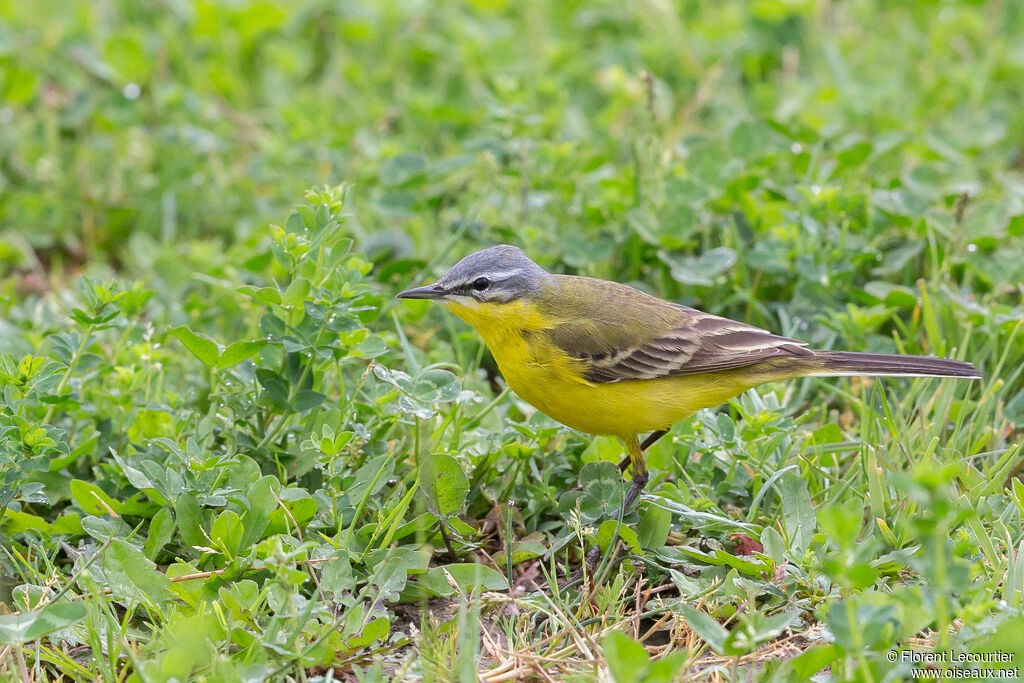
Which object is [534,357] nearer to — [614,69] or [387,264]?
[387,264]

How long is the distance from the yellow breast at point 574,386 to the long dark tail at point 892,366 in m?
0.35

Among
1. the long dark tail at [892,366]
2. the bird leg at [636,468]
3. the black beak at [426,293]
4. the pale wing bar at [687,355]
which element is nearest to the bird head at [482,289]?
the black beak at [426,293]

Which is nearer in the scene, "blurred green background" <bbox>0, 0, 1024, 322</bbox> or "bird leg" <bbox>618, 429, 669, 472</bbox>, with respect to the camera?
"bird leg" <bbox>618, 429, 669, 472</bbox>

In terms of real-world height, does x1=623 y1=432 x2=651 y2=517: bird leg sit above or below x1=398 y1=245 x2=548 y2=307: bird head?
below

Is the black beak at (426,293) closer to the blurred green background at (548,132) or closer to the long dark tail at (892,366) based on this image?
the blurred green background at (548,132)

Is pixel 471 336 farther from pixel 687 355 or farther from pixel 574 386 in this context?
pixel 687 355

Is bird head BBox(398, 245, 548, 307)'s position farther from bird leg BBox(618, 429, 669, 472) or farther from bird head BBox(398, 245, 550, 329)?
bird leg BBox(618, 429, 669, 472)

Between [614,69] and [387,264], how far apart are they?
2.90 metres

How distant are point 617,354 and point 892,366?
1.14 metres

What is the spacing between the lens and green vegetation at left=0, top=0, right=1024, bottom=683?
3768 millimetres

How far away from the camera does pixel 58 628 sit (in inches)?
133

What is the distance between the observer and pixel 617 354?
4762 millimetres

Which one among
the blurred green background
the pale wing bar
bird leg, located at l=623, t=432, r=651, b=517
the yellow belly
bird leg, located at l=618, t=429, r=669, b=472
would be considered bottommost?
bird leg, located at l=618, t=429, r=669, b=472

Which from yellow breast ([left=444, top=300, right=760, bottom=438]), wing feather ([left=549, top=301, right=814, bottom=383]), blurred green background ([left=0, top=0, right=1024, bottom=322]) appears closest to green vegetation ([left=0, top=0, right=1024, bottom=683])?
blurred green background ([left=0, top=0, right=1024, bottom=322])
